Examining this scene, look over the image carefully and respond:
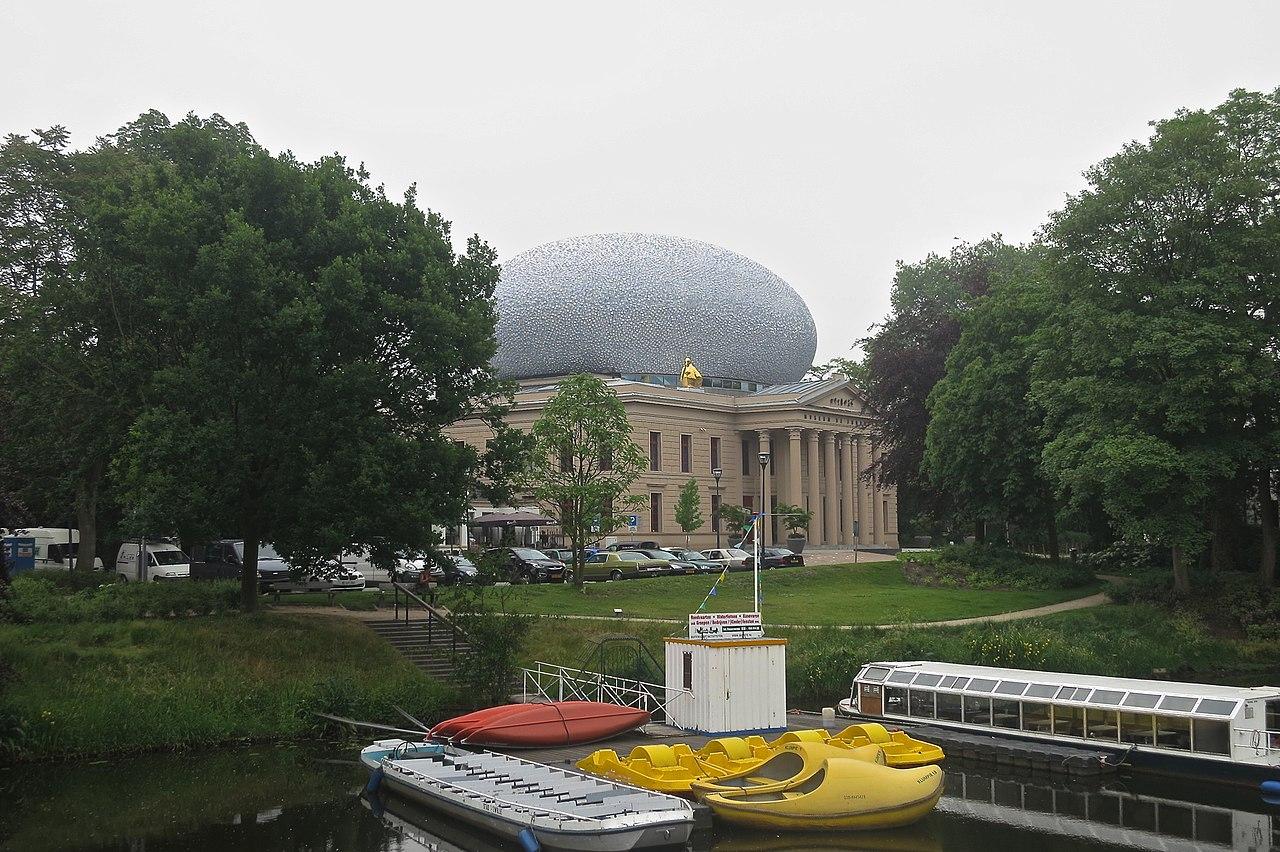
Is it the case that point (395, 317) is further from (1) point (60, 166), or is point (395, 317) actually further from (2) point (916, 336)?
(2) point (916, 336)

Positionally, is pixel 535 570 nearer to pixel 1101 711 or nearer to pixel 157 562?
pixel 157 562

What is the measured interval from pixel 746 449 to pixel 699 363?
652 centimetres

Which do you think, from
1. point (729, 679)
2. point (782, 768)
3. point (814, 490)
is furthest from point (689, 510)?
point (782, 768)

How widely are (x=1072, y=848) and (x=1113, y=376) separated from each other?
83.3 ft

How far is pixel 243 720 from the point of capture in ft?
88.1

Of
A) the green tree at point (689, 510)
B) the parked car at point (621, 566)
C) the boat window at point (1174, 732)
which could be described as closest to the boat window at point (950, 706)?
the boat window at point (1174, 732)

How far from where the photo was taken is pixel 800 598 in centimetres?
4619

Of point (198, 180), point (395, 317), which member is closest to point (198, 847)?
point (395, 317)

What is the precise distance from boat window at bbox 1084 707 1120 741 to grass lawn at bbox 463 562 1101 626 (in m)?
12.2

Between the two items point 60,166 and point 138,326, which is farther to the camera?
point 60,166

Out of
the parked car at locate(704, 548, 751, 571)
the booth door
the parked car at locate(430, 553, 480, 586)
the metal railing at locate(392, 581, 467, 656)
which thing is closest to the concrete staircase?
the metal railing at locate(392, 581, 467, 656)

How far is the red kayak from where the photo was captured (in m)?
23.9

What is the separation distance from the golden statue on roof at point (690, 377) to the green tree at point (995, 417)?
28195mm

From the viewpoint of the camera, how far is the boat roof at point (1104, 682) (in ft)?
81.5
